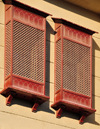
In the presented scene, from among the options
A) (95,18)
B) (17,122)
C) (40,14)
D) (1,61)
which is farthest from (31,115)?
(95,18)

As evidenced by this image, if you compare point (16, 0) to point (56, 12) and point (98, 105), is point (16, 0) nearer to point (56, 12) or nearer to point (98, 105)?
point (56, 12)

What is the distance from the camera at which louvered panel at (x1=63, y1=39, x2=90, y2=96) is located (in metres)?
13.4

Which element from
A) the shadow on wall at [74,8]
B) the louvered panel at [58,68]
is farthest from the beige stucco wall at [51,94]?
the louvered panel at [58,68]

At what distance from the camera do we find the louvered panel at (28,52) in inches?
496

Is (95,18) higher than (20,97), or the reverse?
(95,18)

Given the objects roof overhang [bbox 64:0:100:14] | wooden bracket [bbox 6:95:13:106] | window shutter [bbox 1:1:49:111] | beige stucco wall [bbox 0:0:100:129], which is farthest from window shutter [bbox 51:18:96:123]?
wooden bracket [bbox 6:95:13:106]

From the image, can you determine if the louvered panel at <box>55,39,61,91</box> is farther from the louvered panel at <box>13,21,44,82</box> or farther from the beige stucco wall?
the louvered panel at <box>13,21,44,82</box>

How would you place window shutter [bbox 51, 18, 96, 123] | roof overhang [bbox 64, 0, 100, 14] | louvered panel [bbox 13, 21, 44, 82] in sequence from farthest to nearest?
roof overhang [bbox 64, 0, 100, 14]
window shutter [bbox 51, 18, 96, 123]
louvered panel [bbox 13, 21, 44, 82]

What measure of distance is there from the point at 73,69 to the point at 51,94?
885mm

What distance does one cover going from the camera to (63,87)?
43.3ft

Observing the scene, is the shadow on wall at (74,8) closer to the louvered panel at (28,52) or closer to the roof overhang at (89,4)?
the roof overhang at (89,4)

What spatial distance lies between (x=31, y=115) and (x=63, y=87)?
1124 millimetres

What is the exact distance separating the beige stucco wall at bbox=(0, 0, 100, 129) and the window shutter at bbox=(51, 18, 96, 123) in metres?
0.15

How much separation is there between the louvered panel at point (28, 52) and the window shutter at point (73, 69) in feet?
1.78
